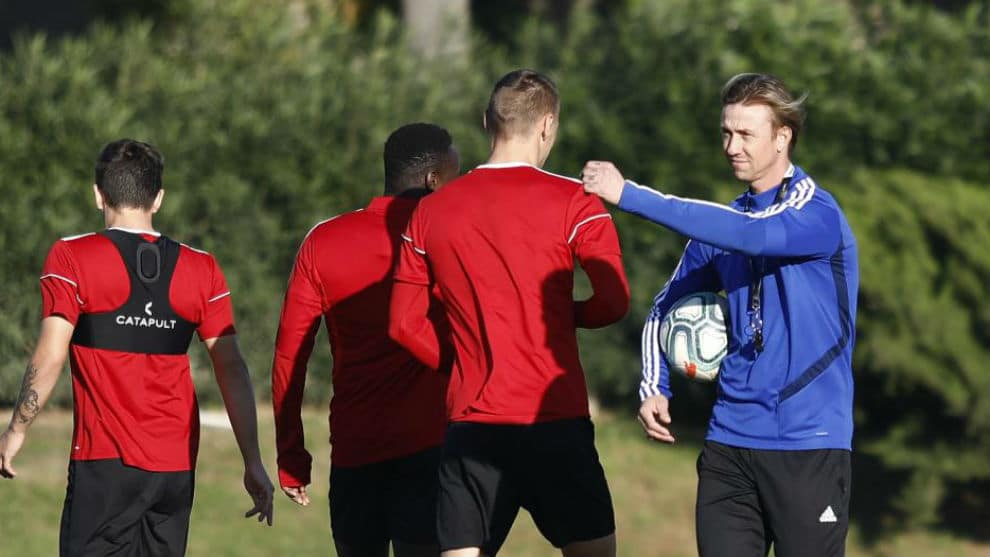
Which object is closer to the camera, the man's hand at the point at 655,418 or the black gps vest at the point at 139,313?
the man's hand at the point at 655,418

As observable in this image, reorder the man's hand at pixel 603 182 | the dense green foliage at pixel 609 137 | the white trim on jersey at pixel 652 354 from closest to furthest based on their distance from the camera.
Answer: the man's hand at pixel 603 182 → the white trim on jersey at pixel 652 354 → the dense green foliage at pixel 609 137

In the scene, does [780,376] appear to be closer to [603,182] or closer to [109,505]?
[603,182]

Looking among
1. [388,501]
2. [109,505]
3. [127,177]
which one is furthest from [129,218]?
[388,501]

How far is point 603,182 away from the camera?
4.53 meters

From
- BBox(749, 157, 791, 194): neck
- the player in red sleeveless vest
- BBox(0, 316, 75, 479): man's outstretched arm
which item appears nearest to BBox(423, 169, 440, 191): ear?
the player in red sleeveless vest

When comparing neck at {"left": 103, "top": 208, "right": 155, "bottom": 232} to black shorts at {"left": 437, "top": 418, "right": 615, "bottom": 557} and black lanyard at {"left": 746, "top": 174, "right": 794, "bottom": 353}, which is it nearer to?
black shorts at {"left": 437, "top": 418, "right": 615, "bottom": 557}

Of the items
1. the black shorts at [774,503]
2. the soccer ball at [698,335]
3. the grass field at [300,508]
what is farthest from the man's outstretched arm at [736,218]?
the grass field at [300,508]

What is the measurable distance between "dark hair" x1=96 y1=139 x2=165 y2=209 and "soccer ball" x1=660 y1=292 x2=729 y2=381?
1.90m

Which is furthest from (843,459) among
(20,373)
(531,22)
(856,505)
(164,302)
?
(531,22)

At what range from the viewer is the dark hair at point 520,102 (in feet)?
16.0

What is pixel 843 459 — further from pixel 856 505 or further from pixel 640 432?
pixel 640 432

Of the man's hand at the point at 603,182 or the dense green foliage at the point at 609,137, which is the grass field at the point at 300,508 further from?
the man's hand at the point at 603,182

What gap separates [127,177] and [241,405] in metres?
0.94

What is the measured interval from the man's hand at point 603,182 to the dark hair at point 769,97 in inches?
27.4
